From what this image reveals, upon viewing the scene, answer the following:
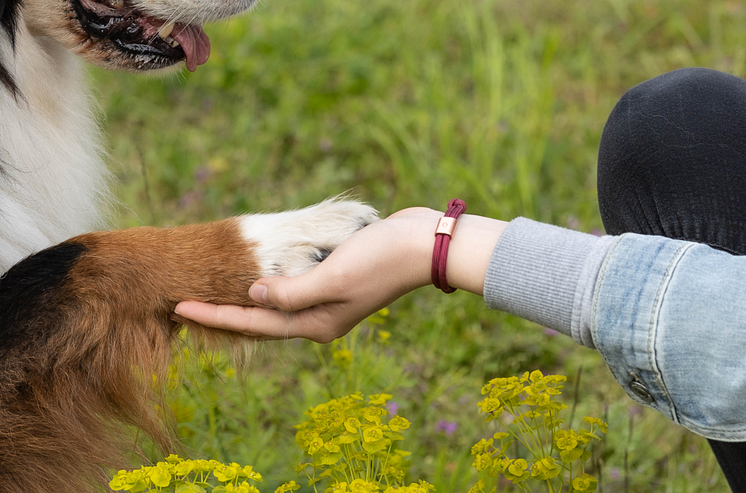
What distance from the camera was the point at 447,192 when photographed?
334 centimetres

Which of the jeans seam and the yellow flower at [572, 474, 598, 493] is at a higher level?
the jeans seam

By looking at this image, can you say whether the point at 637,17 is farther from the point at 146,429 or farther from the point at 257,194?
the point at 146,429

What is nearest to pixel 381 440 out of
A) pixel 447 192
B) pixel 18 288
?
pixel 18 288

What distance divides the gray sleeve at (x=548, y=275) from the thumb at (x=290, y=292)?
34 centimetres

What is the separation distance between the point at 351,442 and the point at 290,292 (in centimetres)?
32

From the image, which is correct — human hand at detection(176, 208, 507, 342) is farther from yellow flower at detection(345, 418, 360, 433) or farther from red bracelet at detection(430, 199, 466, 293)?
yellow flower at detection(345, 418, 360, 433)

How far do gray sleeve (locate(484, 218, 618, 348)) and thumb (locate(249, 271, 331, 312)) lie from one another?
0.34 metres

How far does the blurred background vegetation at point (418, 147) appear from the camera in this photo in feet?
7.28

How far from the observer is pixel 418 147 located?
3648 millimetres

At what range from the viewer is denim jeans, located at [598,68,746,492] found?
1443 millimetres

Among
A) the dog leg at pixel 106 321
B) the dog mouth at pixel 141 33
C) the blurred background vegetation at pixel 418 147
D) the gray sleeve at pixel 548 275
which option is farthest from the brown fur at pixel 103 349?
the dog mouth at pixel 141 33

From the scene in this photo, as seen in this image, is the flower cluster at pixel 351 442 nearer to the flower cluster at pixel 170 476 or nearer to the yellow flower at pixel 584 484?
the flower cluster at pixel 170 476

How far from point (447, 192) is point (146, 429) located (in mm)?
2056

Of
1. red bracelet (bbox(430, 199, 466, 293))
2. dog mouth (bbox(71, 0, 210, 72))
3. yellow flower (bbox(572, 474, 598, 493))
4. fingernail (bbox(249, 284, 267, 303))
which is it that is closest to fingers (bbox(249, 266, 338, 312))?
fingernail (bbox(249, 284, 267, 303))
